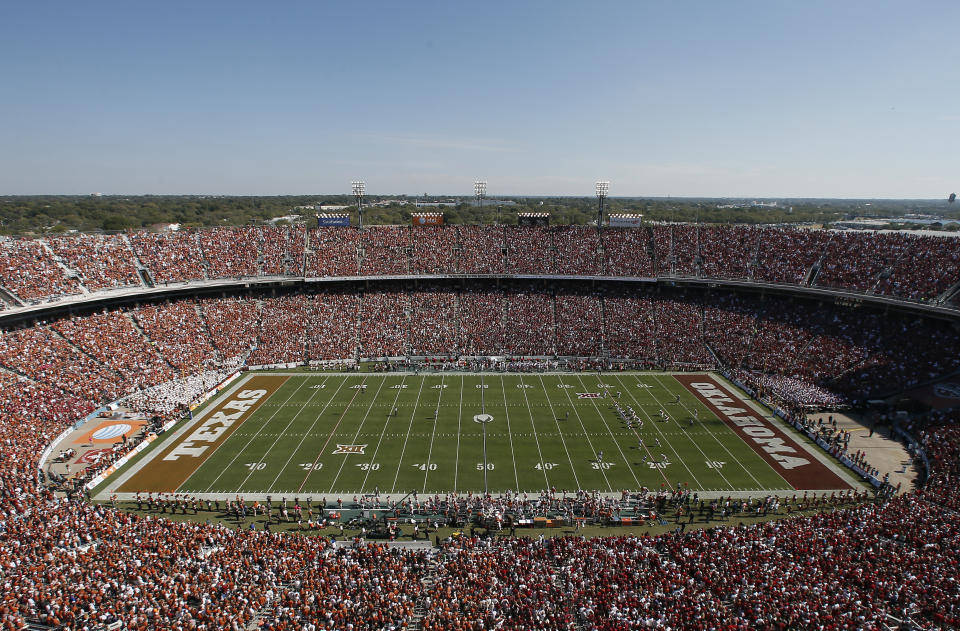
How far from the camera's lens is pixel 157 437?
2798cm

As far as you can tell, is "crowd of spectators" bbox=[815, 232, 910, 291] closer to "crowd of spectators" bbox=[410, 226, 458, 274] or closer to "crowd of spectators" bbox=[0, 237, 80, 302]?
"crowd of spectators" bbox=[410, 226, 458, 274]

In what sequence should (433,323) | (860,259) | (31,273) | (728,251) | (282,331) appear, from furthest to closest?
(728,251) → (433,323) → (282,331) → (860,259) → (31,273)

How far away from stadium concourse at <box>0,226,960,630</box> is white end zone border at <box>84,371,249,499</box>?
642 millimetres

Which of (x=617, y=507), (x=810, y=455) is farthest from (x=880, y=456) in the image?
(x=617, y=507)

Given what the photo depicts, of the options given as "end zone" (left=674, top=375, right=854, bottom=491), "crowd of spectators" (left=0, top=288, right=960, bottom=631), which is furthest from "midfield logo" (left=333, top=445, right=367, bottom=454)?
"end zone" (left=674, top=375, right=854, bottom=491)

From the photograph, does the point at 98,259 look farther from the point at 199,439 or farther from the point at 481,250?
the point at 481,250

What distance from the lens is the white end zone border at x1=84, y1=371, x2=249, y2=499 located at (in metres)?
23.3

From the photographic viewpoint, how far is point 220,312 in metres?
42.1

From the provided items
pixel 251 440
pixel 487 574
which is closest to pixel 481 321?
pixel 251 440

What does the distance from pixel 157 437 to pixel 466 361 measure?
21.1 m

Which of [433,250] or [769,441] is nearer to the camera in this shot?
[769,441]

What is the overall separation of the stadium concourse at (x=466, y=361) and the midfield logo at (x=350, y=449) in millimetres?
8461

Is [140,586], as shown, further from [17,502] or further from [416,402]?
[416,402]

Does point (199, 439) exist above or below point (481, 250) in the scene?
below
